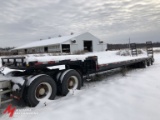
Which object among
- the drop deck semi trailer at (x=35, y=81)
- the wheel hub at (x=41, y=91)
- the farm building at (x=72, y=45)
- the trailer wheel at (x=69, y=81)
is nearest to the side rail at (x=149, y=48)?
the drop deck semi trailer at (x=35, y=81)

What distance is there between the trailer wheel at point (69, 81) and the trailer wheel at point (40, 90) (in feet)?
1.19

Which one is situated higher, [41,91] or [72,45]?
[72,45]

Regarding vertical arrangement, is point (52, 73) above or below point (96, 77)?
above

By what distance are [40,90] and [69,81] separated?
1.21m

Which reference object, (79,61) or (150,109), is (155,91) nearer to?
(150,109)

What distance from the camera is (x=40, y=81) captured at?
4.68 metres

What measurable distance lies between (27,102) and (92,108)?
1.64m

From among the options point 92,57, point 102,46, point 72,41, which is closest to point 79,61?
point 92,57

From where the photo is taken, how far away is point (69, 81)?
5746mm

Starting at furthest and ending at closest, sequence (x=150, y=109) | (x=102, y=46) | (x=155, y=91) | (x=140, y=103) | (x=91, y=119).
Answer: (x=102, y=46) → (x=155, y=91) → (x=140, y=103) → (x=150, y=109) → (x=91, y=119)

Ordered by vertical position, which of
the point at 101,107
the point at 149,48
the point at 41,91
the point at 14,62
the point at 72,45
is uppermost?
the point at 72,45

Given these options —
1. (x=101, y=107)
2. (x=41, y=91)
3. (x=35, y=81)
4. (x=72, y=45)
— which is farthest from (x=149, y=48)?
(x=72, y=45)

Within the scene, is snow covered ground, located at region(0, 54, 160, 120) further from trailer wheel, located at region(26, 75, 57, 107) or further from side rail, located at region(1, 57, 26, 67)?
side rail, located at region(1, 57, 26, 67)

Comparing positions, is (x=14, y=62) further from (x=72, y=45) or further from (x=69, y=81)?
(x=72, y=45)
